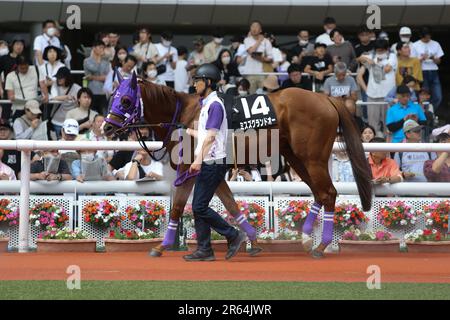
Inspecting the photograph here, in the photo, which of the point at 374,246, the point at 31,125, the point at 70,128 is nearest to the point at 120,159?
the point at 70,128

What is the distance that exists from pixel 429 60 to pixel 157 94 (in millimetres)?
7596

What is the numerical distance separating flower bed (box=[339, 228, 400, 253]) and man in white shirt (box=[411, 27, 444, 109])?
20.0ft

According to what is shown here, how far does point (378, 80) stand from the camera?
15.3 m

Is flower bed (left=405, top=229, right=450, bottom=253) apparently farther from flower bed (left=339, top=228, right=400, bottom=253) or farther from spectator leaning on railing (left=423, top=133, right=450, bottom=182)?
spectator leaning on railing (left=423, top=133, right=450, bottom=182)

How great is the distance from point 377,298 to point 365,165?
3370 mm

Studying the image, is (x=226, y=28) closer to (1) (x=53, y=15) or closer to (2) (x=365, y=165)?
(1) (x=53, y=15)

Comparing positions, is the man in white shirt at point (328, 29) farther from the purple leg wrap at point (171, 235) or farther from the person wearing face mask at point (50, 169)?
the purple leg wrap at point (171, 235)

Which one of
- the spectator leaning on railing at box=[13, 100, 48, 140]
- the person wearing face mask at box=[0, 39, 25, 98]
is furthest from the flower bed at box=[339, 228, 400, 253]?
the person wearing face mask at box=[0, 39, 25, 98]

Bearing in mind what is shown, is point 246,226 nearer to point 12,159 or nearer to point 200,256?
point 200,256

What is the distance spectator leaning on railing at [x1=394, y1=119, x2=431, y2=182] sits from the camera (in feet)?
37.8

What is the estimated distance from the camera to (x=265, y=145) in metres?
10.1

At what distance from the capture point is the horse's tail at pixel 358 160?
400 inches

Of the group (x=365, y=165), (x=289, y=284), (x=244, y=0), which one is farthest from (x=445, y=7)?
(x=289, y=284)

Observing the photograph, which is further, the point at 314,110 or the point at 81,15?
the point at 81,15
